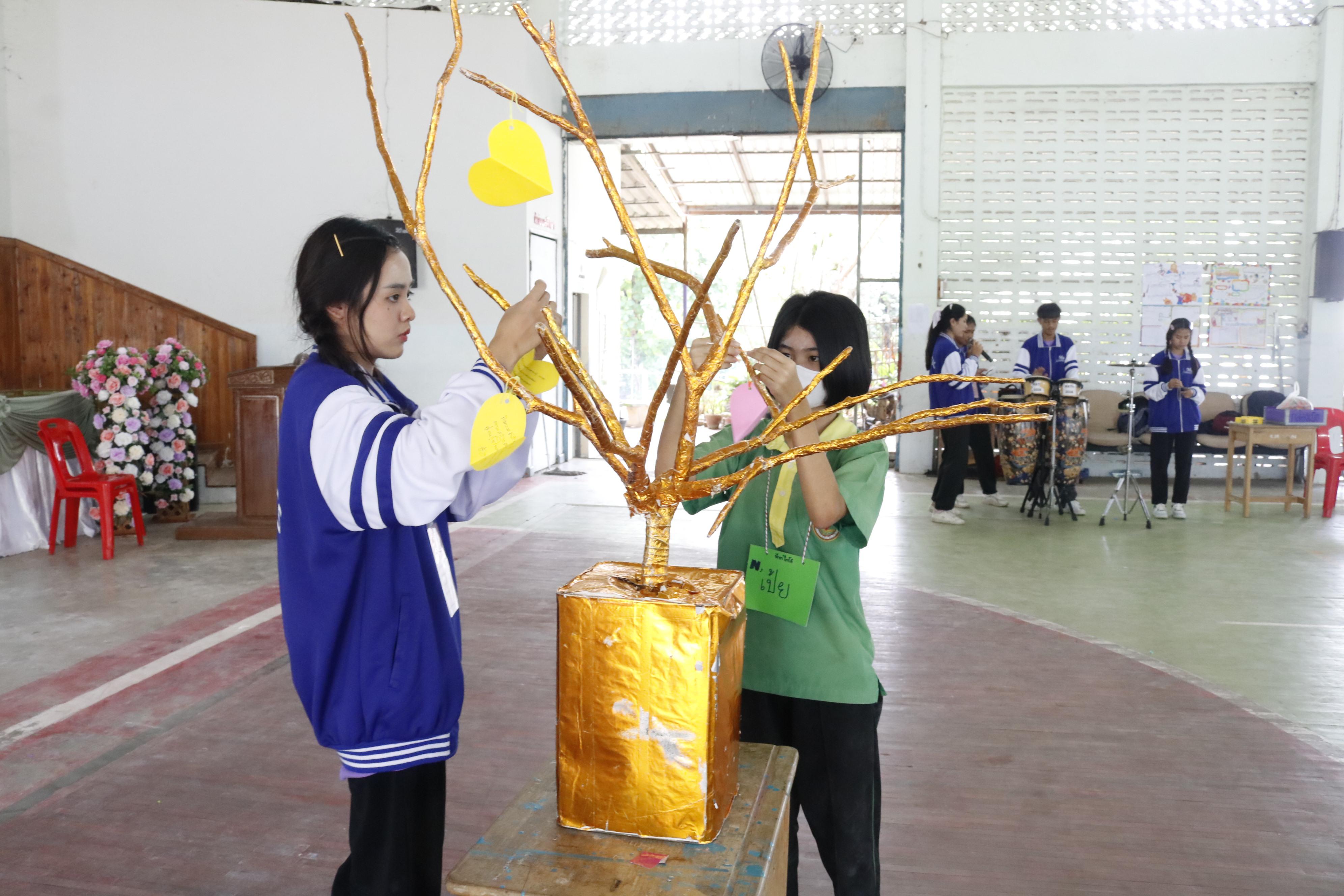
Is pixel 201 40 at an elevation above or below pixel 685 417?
above

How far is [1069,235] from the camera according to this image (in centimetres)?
855

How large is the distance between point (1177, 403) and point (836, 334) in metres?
5.98

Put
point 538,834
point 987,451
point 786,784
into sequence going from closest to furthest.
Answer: point 538,834 < point 786,784 < point 987,451

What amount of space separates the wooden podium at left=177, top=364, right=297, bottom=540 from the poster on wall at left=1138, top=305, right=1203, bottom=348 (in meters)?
6.90

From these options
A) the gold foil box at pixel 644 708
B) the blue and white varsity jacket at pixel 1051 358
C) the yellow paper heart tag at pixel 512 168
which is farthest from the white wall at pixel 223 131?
the gold foil box at pixel 644 708

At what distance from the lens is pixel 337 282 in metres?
1.31

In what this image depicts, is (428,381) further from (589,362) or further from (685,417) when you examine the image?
(685,417)

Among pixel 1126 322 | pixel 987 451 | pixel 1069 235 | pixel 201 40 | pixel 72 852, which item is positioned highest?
pixel 201 40

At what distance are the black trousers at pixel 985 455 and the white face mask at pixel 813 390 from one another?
5.68 metres

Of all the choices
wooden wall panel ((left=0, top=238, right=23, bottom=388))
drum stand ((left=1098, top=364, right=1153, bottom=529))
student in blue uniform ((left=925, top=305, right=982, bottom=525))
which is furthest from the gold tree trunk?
wooden wall panel ((left=0, top=238, right=23, bottom=388))

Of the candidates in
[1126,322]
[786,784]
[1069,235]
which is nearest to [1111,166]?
[1069,235]

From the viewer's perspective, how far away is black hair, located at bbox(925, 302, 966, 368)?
6.18 metres

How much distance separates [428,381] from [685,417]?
7.28m

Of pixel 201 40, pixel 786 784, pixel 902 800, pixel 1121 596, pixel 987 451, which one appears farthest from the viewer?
pixel 201 40
